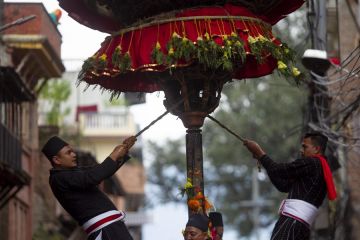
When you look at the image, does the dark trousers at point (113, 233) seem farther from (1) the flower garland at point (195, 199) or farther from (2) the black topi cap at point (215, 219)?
(2) the black topi cap at point (215, 219)

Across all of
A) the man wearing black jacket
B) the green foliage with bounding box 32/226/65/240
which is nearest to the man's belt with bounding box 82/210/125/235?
the man wearing black jacket

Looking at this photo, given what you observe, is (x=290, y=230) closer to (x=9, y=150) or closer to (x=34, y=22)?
(x=9, y=150)

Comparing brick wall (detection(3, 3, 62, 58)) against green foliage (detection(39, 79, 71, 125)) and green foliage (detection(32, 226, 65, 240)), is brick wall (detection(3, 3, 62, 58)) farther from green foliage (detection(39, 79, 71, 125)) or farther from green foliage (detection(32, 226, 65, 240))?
green foliage (detection(39, 79, 71, 125))

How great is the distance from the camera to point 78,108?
149 feet

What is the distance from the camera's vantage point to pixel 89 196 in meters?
11.8

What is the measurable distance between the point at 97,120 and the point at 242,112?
7018 mm

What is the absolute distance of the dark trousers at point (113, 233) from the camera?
11.6 metres

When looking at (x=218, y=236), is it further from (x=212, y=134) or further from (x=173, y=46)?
(x=212, y=134)

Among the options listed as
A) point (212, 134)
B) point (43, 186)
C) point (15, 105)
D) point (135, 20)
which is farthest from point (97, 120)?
point (135, 20)

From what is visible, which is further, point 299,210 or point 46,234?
point 46,234

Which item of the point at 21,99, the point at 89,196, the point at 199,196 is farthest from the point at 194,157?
the point at 21,99

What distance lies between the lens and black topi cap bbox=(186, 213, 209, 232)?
38.0ft

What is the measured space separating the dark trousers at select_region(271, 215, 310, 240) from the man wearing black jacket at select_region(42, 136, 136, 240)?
1.57 metres

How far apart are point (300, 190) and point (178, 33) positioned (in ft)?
6.68
